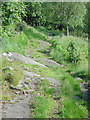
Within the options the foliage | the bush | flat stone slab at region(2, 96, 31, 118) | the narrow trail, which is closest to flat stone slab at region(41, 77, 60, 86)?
the narrow trail

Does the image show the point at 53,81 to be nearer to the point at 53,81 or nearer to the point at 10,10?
the point at 53,81

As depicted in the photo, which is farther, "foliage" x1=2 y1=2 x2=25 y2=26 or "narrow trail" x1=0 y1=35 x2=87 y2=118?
"foliage" x1=2 y1=2 x2=25 y2=26

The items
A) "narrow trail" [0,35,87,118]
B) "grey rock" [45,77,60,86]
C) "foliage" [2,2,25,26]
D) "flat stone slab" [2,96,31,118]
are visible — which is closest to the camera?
"flat stone slab" [2,96,31,118]

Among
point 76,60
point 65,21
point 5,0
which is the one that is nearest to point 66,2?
point 65,21

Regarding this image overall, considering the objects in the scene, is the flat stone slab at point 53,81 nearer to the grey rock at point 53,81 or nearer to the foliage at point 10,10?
the grey rock at point 53,81

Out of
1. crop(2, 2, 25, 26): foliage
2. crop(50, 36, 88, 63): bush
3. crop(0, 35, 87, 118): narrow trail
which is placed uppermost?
crop(2, 2, 25, 26): foliage

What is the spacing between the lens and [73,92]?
21.2 ft

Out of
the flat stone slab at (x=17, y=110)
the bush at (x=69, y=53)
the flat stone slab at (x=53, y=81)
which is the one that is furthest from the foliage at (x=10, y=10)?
the bush at (x=69, y=53)

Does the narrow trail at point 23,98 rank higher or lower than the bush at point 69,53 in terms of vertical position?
higher

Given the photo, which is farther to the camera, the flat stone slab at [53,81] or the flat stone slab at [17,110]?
the flat stone slab at [53,81]

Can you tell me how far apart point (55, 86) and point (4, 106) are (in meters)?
2.54

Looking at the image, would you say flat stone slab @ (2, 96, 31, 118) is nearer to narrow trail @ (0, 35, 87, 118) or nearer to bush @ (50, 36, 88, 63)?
narrow trail @ (0, 35, 87, 118)

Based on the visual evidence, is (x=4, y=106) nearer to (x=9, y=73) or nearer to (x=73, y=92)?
(x=9, y=73)

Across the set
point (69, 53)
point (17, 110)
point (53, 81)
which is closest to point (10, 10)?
point (53, 81)
